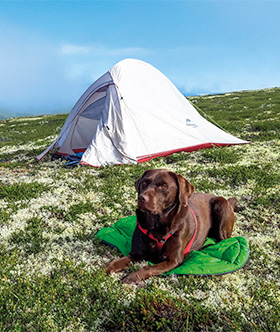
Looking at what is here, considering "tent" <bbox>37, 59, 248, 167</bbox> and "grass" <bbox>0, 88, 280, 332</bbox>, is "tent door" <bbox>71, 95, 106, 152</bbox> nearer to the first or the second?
"tent" <bbox>37, 59, 248, 167</bbox>

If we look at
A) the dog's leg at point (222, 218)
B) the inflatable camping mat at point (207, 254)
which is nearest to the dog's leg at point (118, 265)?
the inflatable camping mat at point (207, 254)

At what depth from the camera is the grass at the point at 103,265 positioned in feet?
14.5

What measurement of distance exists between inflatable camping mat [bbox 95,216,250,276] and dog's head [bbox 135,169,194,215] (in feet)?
4.08

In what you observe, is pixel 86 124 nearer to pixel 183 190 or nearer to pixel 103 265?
pixel 103 265

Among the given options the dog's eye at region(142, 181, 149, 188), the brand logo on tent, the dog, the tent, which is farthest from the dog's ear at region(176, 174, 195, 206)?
the brand logo on tent

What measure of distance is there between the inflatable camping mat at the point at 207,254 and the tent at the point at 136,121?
709cm

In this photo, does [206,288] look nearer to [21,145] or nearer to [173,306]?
[173,306]

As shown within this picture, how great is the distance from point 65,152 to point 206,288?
1378 cm

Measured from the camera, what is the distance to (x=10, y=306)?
4758 mm

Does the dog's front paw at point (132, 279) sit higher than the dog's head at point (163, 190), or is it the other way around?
the dog's head at point (163, 190)

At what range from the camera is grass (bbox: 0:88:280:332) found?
175 inches

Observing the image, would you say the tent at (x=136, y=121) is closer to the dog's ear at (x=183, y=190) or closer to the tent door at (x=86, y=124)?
the tent door at (x=86, y=124)

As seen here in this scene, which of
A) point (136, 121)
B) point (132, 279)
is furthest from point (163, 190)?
point (136, 121)

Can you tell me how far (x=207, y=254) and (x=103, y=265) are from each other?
2206mm
